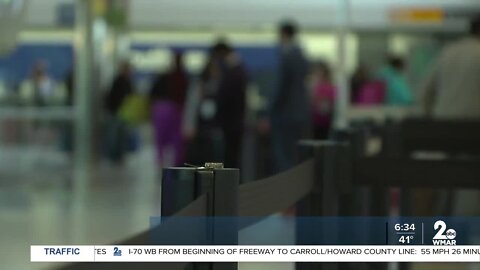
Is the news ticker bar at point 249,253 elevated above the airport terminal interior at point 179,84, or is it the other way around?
the airport terminal interior at point 179,84

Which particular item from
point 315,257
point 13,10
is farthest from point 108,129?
point 315,257

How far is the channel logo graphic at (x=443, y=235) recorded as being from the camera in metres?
2.30

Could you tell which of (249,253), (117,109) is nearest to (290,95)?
(117,109)

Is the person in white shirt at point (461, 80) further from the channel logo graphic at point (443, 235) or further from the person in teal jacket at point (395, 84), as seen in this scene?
the channel logo graphic at point (443, 235)

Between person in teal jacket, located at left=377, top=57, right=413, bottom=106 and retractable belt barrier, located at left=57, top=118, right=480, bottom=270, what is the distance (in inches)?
287

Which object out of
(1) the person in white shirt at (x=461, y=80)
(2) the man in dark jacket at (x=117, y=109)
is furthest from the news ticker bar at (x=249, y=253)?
(2) the man in dark jacket at (x=117, y=109)

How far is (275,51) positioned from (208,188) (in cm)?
1211

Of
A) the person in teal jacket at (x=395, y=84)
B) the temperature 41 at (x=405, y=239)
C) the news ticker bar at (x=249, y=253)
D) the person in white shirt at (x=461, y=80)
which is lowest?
the news ticker bar at (x=249, y=253)

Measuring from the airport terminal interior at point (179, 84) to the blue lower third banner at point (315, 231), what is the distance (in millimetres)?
3978

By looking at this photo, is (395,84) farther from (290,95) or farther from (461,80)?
(461,80)

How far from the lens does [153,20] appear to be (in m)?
14.3

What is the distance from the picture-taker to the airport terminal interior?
8352mm

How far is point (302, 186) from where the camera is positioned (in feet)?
9.66

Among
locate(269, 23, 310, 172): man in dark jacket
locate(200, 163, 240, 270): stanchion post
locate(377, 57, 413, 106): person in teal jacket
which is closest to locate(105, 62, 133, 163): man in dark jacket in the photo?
locate(377, 57, 413, 106): person in teal jacket
